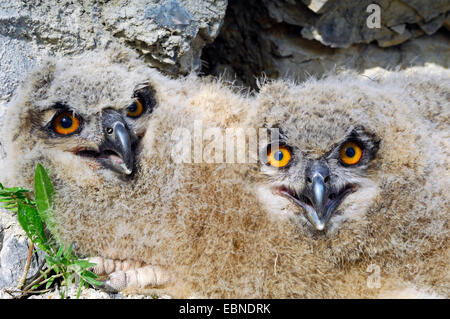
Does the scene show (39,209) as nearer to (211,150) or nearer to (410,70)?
(211,150)

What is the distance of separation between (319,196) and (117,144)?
1.21 metres

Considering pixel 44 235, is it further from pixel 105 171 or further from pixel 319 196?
pixel 319 196

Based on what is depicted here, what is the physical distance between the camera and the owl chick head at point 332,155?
2.92 meters

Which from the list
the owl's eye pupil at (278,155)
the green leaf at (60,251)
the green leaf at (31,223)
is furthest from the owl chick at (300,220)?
the green leaf at (31,223)

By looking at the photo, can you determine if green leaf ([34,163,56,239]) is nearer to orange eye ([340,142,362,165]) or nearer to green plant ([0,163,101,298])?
green plant ([0,163,101,298])

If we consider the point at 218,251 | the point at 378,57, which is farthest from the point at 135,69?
the point at 378,57

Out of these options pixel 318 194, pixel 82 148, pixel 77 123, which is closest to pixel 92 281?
pixel 82 148

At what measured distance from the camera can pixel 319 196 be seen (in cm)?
A: 278

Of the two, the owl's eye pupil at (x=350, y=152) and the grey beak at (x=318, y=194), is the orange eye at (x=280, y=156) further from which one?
the owl's eye pupil at (x=350, y=152)

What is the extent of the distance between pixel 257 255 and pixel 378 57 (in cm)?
262

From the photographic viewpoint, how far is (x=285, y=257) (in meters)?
3.08

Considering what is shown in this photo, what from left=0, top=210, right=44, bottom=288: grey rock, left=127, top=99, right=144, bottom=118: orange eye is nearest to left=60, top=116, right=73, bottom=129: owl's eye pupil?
left=127, top=99, right=144, bottom=118: orange eye

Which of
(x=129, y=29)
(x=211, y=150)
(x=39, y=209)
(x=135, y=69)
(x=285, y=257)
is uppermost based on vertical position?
(x=129, y=29)
